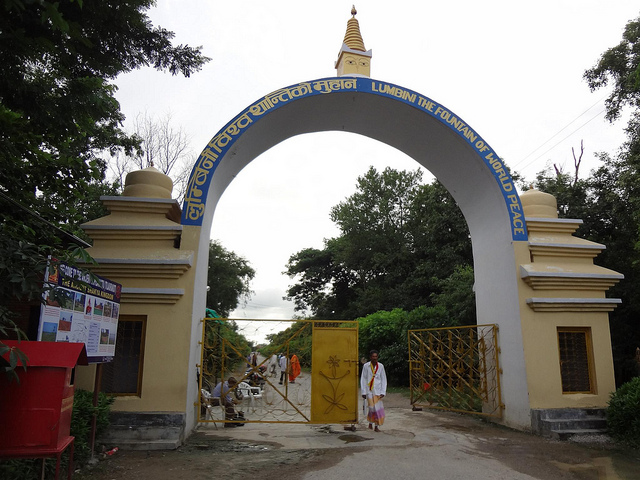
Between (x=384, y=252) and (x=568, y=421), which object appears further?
(x=384, y=252)

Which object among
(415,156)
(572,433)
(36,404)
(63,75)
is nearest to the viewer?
(36,404)

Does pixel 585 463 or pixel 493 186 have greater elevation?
pixel 493 186

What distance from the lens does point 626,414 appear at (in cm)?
703

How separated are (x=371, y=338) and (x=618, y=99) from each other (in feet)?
36.2

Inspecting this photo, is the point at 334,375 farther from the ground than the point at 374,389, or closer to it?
farther from the ground

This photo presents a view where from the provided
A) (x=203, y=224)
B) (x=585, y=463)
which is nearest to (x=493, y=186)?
(x=585, y=463)

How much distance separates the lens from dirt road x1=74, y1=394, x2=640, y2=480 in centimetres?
545

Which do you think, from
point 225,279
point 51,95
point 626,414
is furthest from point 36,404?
point 225,279

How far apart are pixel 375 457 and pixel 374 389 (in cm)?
192

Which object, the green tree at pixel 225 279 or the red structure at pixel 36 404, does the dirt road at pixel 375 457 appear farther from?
the green tree at pixel 225 279

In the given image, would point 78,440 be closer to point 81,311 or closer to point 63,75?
point 81,311

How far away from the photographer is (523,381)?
7.68 m

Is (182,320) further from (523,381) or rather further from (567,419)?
(567,419)

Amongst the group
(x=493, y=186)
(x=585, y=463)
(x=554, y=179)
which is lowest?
(x=585, y=463)
